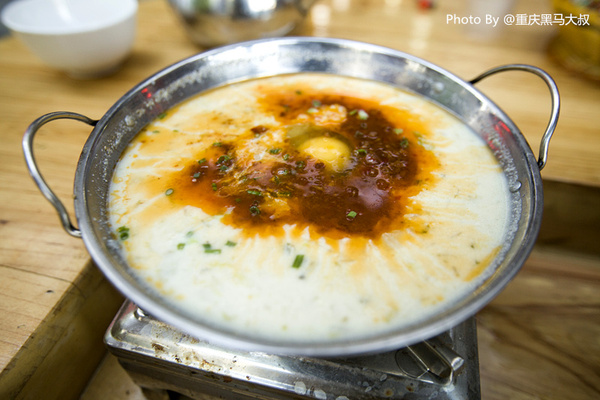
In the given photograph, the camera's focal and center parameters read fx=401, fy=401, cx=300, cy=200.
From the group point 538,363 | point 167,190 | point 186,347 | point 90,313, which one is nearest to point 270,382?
point 186,347

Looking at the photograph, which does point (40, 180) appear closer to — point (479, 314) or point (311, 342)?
point (311, 342)

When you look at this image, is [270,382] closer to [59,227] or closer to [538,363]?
[59,227]

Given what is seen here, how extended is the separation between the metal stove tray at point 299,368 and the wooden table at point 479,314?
29 centimetres

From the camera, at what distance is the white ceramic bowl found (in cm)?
188

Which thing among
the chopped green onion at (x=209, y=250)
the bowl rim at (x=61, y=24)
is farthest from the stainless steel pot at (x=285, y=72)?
the bowl rim at (x=61, y=24)

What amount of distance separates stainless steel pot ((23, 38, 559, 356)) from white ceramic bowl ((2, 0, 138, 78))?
2.35 feet

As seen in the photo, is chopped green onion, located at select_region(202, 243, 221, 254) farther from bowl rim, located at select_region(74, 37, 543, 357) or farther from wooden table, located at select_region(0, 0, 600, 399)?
wooden table, located at select_region(0, 0, 600, 399)

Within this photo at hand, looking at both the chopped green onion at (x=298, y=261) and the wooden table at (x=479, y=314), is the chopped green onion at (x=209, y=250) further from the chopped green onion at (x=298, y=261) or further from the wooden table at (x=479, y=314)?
the wooden table at (x=479, y=314)

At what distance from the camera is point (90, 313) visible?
147 centimetres

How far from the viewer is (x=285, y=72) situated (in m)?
1.78

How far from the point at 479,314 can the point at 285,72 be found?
1.43 m

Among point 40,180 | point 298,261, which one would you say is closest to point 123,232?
point 40,180

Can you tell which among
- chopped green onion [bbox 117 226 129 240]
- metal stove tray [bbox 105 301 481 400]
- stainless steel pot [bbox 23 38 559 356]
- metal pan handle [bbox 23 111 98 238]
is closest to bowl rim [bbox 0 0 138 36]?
stainless steel pot [bbox 23 38 559 356]

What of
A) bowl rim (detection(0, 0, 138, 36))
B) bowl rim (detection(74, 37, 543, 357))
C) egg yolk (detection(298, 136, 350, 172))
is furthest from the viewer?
bowl rim (detection(0, 0, 138, 36))
